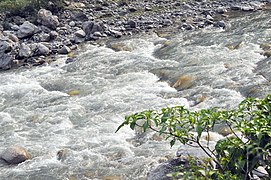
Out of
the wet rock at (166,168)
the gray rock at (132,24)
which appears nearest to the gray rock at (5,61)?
the gray rock at (132,24)

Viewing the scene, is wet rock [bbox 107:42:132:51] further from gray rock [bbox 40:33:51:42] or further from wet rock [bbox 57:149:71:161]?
wet rock [bbox 57:149:71:161]

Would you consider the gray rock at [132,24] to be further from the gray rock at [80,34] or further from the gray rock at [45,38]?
the gray rock at [45,38]

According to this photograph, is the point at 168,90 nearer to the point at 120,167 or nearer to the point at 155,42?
the point at 120,167

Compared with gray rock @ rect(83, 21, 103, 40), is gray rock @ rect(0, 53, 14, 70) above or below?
below

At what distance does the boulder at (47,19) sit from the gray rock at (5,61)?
4.12 m

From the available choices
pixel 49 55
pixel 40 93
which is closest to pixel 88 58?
pixel 49 55

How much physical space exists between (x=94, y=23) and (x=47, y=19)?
2539 millimetres

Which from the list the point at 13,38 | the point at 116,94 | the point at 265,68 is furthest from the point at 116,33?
the point at 265,68

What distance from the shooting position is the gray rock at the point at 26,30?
703 inches

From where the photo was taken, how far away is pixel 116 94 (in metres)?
11.2

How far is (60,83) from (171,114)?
9.97 m

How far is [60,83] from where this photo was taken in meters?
12.8

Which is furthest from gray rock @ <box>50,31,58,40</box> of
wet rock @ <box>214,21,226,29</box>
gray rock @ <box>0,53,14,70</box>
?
wet rock @ <box>214,21,226,29</box>

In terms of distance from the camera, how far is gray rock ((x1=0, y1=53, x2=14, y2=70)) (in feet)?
48.8
